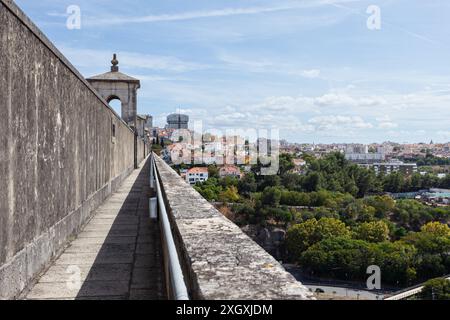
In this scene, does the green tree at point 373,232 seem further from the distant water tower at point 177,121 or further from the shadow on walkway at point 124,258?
the distant water tower at point 177,121

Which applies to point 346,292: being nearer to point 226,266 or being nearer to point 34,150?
point 34,150

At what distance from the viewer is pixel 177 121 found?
549 ft

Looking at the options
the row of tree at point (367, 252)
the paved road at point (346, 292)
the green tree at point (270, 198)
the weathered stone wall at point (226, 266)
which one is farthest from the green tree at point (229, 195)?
the weathered stone wall at point (226, 266)

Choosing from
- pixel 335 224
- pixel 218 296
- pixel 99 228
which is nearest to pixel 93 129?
pixel 99 228

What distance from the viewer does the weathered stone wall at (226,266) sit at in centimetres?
172

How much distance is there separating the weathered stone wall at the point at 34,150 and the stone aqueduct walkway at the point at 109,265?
138 millimetres

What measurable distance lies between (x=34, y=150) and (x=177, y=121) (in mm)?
165571

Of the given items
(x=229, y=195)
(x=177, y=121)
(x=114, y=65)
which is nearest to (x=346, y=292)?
(x=229, y=195)

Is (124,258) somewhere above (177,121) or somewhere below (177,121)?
below

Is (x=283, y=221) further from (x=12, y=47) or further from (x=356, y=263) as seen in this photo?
(x=12, y=47)

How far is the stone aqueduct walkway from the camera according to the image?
3.04m

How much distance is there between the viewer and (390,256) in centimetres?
6228

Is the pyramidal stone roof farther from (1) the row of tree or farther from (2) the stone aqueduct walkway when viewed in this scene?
(1) the row of tree
